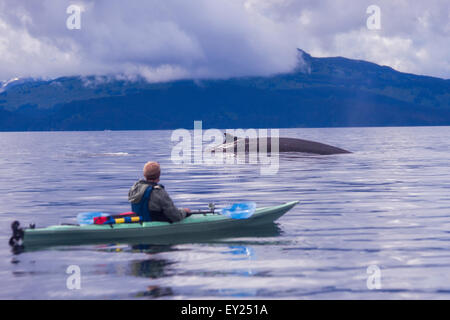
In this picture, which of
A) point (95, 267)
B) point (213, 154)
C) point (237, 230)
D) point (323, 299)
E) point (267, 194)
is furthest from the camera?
point (213, 154)

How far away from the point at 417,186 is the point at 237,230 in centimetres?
1315

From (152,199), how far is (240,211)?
8.11 ft

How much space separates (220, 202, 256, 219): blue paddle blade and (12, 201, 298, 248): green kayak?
23 cm

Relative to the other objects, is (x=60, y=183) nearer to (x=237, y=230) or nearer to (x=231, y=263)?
(x=237, y=230)

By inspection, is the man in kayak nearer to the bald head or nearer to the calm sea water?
the bald head

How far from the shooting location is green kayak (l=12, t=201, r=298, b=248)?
1530 centimetres

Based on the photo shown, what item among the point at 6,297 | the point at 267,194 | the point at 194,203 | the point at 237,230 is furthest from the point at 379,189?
the point at 6,297

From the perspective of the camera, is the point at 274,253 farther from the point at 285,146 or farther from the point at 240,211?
the point at 285,146

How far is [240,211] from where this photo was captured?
16.8 metres

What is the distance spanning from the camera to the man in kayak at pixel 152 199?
15.5 m

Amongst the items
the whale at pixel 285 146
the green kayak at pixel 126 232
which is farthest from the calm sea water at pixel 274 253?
the whale at pixel 285 146

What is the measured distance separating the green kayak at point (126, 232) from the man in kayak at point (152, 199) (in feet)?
0.75

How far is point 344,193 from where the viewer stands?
2538cm

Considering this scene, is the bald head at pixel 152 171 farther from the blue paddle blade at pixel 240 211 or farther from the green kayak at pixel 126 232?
the blue paddle blade at pixel 240 211
